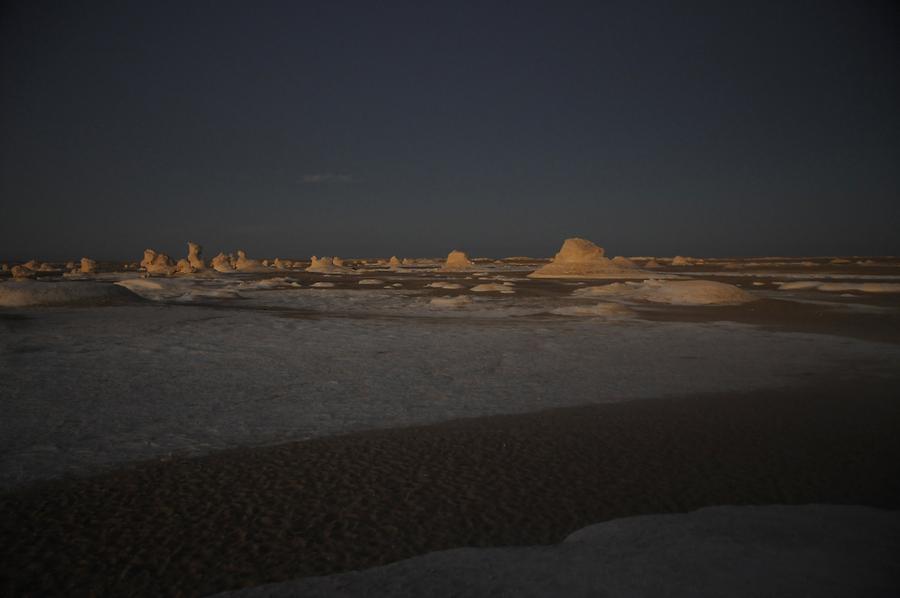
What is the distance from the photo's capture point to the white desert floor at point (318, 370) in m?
5.41

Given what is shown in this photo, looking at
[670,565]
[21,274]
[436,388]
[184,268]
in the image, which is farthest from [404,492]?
[21,274]

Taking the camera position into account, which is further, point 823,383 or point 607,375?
point 607,375

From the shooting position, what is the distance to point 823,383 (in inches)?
299

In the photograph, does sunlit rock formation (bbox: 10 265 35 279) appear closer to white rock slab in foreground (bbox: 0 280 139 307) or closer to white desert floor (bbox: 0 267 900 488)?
white rock slab in foreground (bbox: 0 280 139 307)

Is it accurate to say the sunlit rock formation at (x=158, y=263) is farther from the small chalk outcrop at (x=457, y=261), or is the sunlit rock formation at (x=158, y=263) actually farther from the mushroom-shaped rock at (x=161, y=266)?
the small chalk outcrop at (x=457, y=261)

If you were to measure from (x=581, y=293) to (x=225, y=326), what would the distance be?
18285mm

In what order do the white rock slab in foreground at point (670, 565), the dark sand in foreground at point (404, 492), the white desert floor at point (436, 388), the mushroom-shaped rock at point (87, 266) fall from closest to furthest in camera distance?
the white rock slab in foreground at point (670, 565) → the white desert floor at point (436, 388) → the dark sand in foreground at point (404, 492) → the mushroom-shaped rock at point (87, 266)

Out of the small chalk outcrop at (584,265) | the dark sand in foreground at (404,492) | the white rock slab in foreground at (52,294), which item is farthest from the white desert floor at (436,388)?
the small chalk outcrop at (584,265)

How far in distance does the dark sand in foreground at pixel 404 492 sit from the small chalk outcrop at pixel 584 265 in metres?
40.2

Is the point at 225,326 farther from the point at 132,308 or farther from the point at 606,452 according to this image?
the point at 606,452

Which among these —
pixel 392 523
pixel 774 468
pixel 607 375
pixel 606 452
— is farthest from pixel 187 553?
pixel 607 375

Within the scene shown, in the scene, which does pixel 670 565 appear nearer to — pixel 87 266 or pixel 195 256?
pixel 195 256

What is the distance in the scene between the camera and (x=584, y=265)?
45781 millimetres

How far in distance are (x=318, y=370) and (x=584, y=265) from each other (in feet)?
132
